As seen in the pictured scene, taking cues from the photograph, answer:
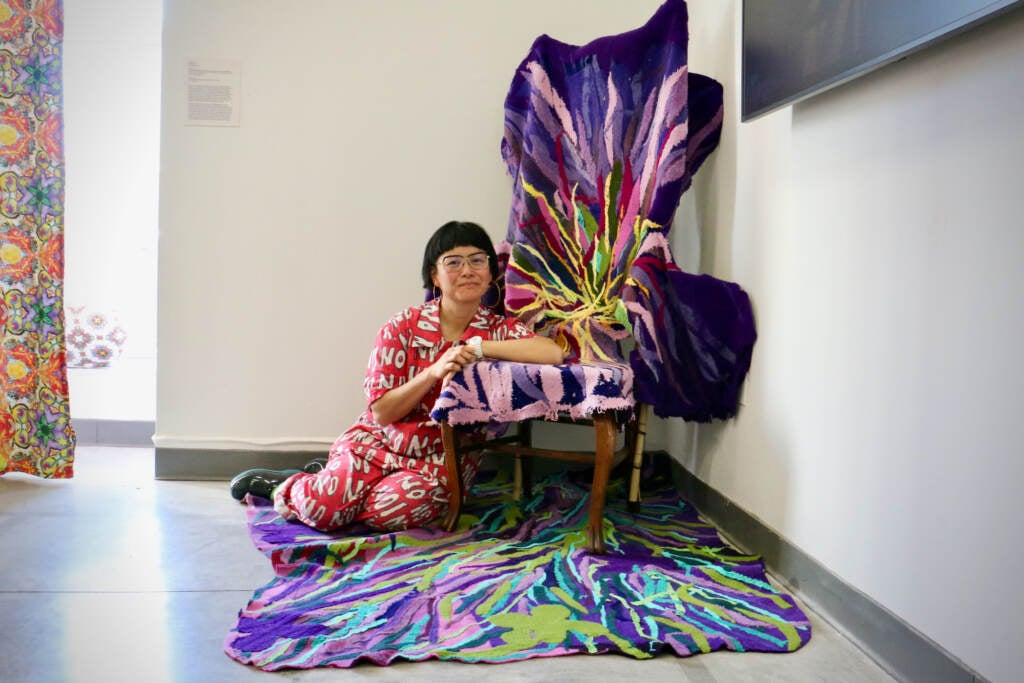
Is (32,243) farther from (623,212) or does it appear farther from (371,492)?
(623,212)

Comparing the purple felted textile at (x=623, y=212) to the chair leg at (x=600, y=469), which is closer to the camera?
the chair leg at (x=600, y=469)

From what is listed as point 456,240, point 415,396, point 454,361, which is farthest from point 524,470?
point 456,240

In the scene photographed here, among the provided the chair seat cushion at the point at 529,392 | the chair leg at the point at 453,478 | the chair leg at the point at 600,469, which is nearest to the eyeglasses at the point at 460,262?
the chair seat cushion at the point at 529,392

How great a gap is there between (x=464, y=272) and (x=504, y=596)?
0.94 meters

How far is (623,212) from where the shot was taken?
2.53 m

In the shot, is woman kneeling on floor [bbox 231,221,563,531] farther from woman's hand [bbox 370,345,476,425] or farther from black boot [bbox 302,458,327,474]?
black boot [bbox 302,458,327,474]

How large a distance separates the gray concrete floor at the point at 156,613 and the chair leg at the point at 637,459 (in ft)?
2.79

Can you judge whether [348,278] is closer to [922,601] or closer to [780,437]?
[780,437]

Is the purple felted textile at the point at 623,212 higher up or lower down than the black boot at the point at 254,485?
higher up

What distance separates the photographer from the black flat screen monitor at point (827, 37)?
1267 mm

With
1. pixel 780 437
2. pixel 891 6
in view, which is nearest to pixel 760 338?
pixel 780 437

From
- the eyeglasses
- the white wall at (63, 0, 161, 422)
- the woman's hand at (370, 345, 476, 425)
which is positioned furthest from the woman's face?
the white wall at (63, 0, 161, 422)

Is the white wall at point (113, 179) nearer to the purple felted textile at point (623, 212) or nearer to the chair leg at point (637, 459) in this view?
the purple felted textile at point (623, 212)

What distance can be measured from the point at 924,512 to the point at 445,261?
141 cm
